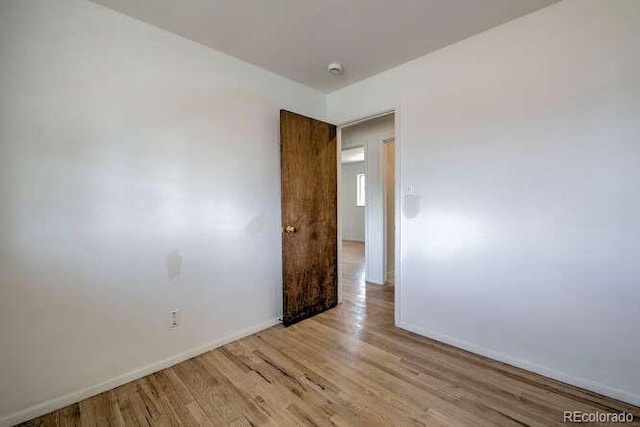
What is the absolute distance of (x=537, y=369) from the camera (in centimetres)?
197

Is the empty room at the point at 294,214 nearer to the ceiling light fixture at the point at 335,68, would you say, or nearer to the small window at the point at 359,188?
the ceiling light fixture at the point at 335,68

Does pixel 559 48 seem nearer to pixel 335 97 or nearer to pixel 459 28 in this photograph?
pixel 459 28

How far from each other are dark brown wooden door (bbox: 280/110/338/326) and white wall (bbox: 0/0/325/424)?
1.14 ft

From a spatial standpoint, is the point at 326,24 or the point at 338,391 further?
the point at 326,24

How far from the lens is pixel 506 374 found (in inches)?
77.2

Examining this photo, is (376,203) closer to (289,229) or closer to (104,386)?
(289,229)

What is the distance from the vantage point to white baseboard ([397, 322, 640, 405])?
66.6 inches

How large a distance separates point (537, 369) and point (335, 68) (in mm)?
2884

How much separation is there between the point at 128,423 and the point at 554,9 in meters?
3.64

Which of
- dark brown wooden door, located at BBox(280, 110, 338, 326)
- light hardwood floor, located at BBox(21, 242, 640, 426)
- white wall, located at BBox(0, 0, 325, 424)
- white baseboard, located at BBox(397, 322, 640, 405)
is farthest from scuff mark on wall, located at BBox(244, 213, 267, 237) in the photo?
white baseboard, located at BBox(397, 322, 640, 405)

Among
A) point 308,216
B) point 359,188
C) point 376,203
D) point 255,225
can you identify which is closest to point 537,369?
point 308,216

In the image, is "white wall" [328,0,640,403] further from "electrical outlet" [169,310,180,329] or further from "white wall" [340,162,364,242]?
"white wall" [340,162,364,242]

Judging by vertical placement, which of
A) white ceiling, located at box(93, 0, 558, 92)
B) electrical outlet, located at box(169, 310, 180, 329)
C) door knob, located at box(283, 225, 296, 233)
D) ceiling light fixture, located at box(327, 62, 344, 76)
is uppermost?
white ceiling, located at box(93, 0, 558, 92)

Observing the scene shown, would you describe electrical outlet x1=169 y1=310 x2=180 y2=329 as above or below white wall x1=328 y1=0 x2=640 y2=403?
below
